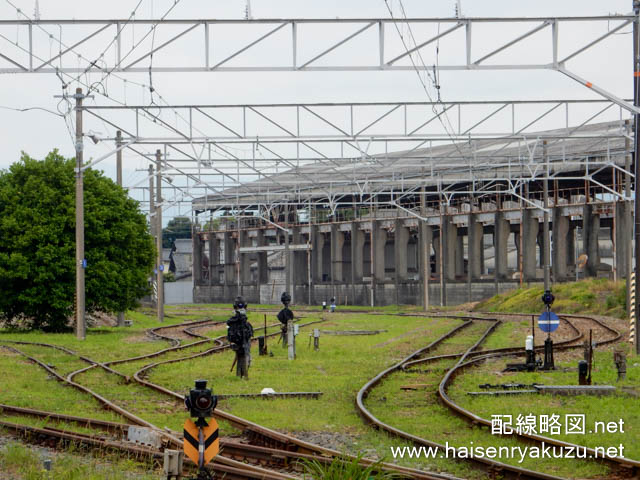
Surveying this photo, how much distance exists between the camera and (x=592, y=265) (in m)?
57.8

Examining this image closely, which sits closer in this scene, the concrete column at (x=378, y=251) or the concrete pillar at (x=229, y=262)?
the concrete column at (x=378, y=251)

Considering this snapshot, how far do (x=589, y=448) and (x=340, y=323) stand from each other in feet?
102

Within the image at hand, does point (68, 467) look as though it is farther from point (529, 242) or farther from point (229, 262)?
point (229, 262)

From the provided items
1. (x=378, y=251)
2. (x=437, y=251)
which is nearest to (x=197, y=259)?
(x=378, y=251)

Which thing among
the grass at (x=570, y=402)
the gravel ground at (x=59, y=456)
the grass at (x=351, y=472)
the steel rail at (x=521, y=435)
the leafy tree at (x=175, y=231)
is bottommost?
the gravel ground at (x=59, y=456)

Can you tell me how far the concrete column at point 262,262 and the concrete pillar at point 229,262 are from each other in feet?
13.8

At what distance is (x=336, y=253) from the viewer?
78.3 m

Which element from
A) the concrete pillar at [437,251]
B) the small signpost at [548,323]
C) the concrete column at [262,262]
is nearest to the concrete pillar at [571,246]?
the concrete pillar at [437,251]

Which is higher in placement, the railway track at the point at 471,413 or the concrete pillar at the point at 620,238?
the concrete pillar at the point at 620,238

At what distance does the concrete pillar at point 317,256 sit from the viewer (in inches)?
3120

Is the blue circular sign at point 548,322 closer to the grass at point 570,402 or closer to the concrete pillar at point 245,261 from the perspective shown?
the grass at point 570,402

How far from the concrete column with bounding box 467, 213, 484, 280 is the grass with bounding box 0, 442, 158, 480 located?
54170mm

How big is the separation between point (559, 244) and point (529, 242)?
2169 mm

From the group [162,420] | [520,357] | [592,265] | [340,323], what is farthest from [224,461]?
[592,265]
